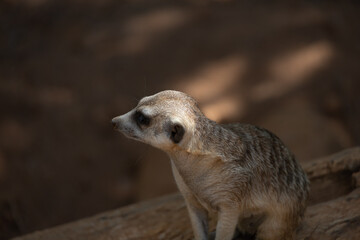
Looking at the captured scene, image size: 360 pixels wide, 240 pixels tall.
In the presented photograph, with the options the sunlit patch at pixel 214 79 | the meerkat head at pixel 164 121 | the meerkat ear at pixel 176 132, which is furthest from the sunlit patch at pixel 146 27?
the meerkat ear at pixel 176 132

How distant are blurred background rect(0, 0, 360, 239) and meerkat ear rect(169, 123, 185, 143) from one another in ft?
6.56

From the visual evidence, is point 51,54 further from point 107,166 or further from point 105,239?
point 105,239

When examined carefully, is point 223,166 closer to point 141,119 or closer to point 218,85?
point 141,119

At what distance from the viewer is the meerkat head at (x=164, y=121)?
2166mm

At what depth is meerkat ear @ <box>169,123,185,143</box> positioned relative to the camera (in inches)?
84.4

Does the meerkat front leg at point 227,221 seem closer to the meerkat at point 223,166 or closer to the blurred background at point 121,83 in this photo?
the meerkat at point 223,166

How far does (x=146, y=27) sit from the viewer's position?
439 cm

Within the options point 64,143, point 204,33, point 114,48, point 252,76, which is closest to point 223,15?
point 204,33

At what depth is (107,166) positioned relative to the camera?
4422 millimetres

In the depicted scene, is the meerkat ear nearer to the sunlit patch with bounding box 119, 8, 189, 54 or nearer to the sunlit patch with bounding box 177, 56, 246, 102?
the sunlit patch with bounding box 177, 56, 246, 102

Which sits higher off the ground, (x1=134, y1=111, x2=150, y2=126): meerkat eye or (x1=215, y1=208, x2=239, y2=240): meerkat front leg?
(x1=134, y1=111, x2=150, y2=126): meerkat eye

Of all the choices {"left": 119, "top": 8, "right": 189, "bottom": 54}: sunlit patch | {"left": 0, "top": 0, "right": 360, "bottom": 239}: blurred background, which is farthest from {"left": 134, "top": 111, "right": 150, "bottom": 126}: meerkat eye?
{"left": 119, "top": 8, "right": 189, "bottom": 54}: sunlit patch

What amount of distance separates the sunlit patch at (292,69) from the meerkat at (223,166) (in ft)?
6.58

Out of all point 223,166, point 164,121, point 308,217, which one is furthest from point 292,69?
point 164,121
